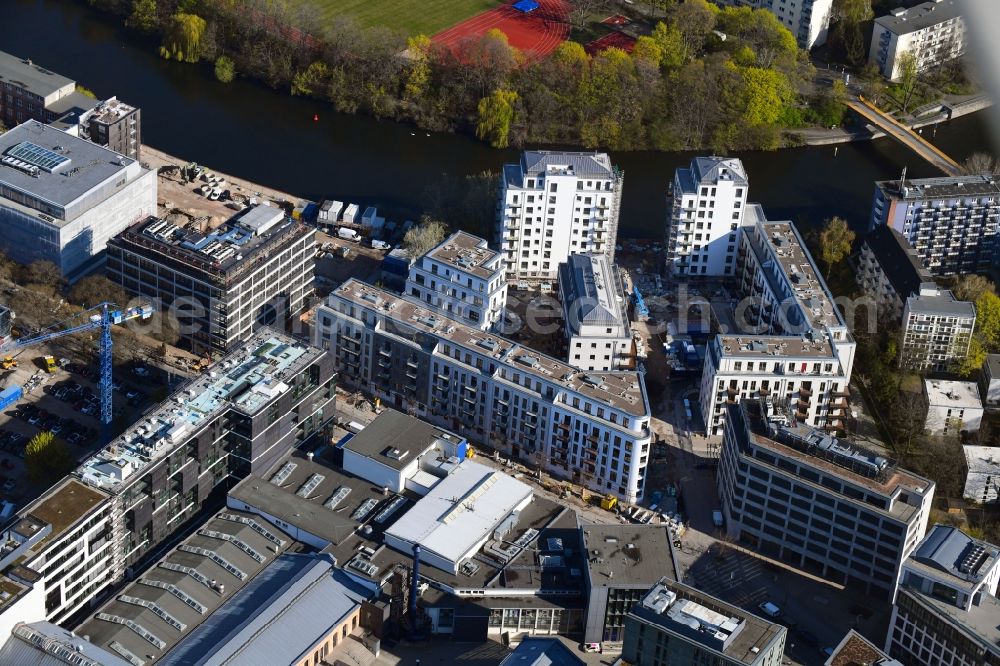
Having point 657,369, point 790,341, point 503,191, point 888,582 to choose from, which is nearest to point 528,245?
point 503,191

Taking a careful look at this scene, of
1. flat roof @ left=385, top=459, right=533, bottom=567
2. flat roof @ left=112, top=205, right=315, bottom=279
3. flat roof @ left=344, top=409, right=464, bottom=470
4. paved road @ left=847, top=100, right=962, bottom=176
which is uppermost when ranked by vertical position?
paved road @ left=847, top=100, right=962, bottom=176

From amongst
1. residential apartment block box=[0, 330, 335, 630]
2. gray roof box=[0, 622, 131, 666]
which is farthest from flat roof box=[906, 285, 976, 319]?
gray roof box=[0, 622, 131, 666]

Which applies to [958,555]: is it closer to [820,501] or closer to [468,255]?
[820,501]

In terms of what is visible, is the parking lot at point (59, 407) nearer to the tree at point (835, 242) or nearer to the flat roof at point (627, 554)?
the flat roof at point (627, 554)

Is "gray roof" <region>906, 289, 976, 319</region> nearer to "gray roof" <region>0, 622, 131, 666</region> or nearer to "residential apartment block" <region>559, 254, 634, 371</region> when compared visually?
"residential apartment block" <region>559, 254, 634, 371</region>

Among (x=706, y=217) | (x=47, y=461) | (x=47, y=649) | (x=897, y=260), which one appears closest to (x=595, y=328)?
Result: (x=706, y=217)

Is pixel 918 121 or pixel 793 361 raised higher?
pixel 918 121
